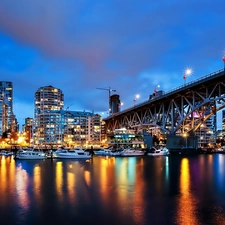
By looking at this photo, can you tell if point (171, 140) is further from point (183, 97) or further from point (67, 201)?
point (67, 201)

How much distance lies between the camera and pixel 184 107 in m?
86.9

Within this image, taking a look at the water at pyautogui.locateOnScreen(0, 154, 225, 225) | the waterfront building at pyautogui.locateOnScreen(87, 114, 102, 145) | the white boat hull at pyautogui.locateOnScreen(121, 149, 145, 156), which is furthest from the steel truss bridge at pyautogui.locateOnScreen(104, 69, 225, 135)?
the water at pyautogui.locateOnScreen(0, 154, 225, 225)

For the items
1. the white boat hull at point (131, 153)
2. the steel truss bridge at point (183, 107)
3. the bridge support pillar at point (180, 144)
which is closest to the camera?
the steel truss bridge at point (183, 107)

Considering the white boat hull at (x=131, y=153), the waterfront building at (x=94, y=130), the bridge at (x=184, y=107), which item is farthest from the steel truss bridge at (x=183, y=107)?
the waterfront building at (x=94, y=130)

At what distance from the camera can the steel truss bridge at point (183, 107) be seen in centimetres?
6950

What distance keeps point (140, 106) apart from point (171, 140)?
20101 millimetres

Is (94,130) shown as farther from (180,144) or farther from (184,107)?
(184,107)

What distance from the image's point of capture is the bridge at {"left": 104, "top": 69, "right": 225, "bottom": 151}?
69500 mm

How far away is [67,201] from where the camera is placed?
21.3 m

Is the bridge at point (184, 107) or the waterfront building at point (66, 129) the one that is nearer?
the bridge at point (184, 107)

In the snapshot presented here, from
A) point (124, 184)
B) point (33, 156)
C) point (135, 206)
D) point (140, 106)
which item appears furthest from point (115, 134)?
point (135, 206)

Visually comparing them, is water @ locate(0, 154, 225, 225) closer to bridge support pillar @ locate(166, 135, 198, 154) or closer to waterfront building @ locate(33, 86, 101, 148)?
bridge support pillar @ locate(166, 135, 198, 154)

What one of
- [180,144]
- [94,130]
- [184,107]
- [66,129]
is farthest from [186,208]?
[94,130]

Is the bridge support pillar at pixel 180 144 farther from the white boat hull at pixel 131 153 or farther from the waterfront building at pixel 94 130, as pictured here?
the waterfront building at pixel 94 130
